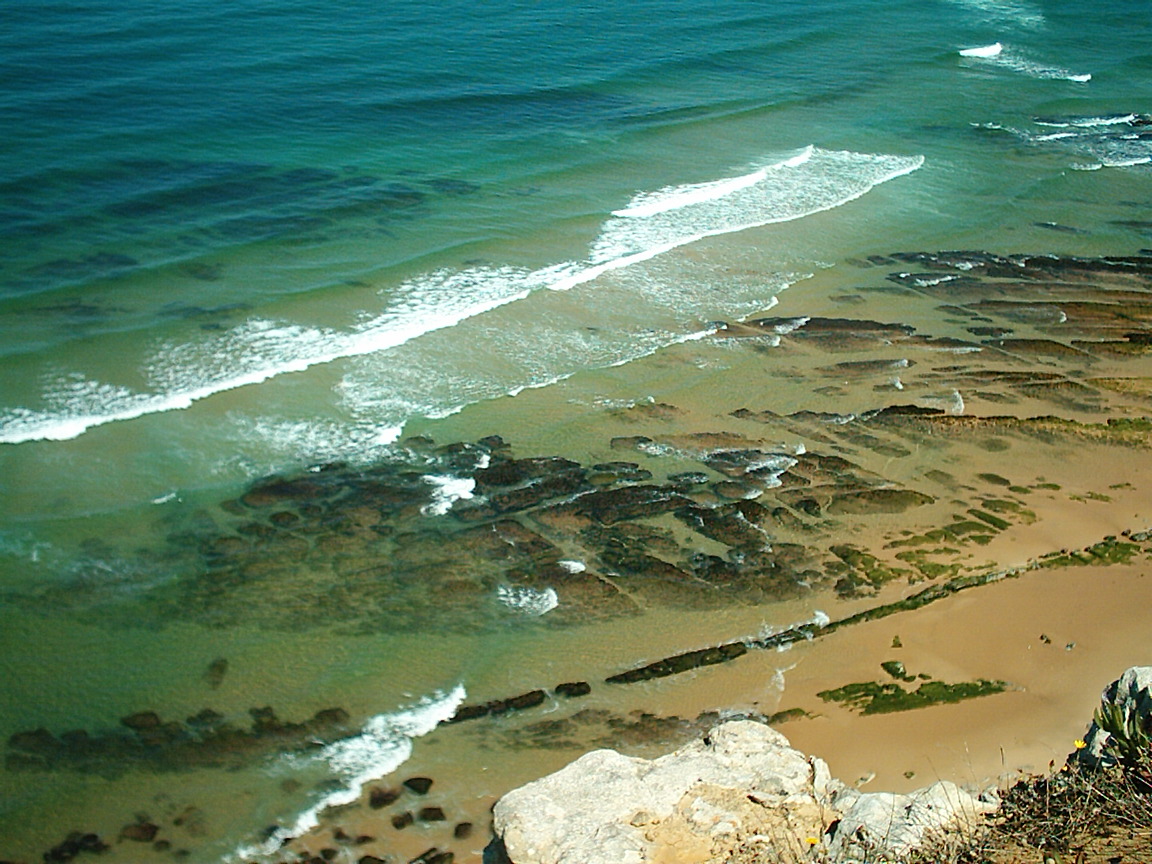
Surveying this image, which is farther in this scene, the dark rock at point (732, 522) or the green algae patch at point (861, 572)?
the dark rock at point (732, 522)

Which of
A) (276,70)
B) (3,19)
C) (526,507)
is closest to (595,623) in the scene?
(526,507)

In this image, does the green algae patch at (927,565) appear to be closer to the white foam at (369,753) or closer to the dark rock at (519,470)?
the dark rock at (519,470)

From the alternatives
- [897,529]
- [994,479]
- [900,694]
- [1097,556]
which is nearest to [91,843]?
[900,694]

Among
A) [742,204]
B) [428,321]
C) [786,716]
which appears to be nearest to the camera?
[786,716]

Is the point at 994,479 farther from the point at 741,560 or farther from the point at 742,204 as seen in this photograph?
the point at 742,204

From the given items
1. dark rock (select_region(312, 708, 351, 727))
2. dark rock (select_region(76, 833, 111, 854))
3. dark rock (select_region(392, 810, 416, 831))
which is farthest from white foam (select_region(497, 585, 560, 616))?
dark rock (select_region(76, 833, 111, 854))

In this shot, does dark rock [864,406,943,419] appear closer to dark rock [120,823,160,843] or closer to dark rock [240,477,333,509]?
dark rock [240,477,333,509]

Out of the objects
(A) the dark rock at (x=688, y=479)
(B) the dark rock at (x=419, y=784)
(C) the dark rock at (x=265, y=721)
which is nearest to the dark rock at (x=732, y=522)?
(A) the dark rock at (x=688, y=479)
